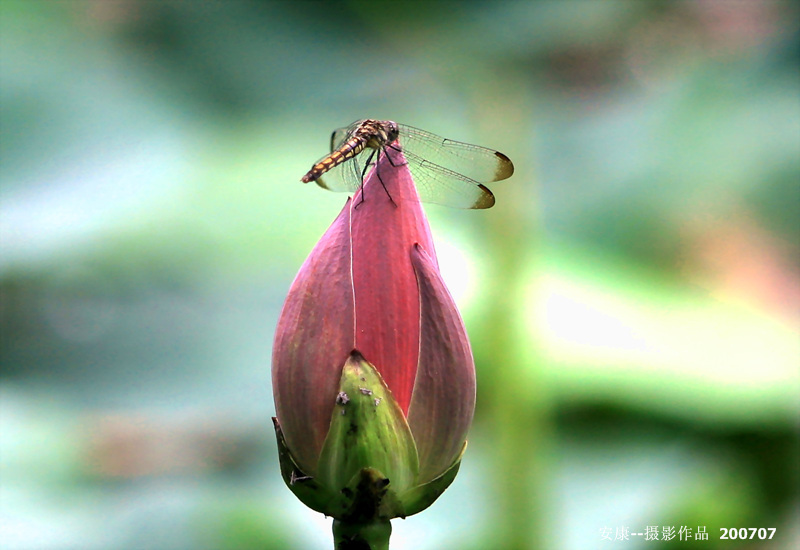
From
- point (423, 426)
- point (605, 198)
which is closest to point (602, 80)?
point (605, 198)

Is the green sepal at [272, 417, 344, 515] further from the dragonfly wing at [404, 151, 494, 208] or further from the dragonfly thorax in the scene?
the dragonfly wing at [404, 151, 494, 208]

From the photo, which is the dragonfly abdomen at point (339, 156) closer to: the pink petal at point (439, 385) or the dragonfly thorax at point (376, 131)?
the dragonfly thorax at point (376, 131)

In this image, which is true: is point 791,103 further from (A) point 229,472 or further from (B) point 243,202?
(A) point 229,472

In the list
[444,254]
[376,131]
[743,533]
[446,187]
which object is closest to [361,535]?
[376,131]

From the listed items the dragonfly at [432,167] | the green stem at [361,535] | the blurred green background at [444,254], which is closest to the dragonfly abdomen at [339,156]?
the dragonfly at [432,167]

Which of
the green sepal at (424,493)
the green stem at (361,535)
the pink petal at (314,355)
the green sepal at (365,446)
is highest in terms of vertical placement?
the pink petal at (314,355)

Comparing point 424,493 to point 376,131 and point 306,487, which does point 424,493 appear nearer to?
point 306,487
